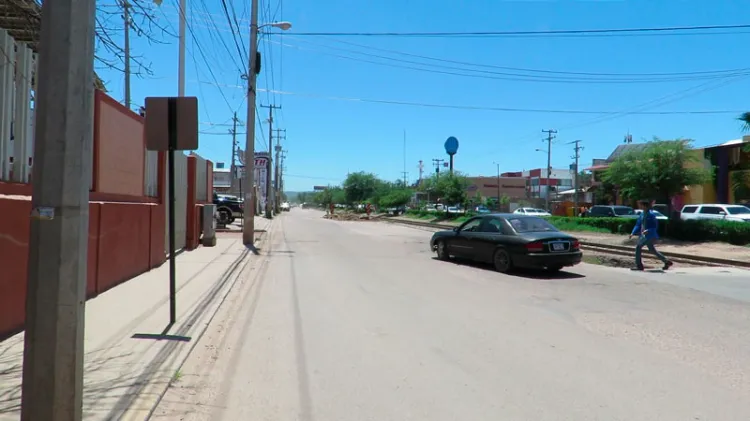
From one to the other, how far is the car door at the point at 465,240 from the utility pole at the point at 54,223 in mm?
11336

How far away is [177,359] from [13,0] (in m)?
3.93

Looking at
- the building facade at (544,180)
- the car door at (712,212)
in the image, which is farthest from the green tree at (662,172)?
the building facade at (544,180)

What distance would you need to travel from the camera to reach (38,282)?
338cm

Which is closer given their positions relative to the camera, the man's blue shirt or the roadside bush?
the man's blue shirt

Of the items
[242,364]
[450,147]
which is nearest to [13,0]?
[242,364]

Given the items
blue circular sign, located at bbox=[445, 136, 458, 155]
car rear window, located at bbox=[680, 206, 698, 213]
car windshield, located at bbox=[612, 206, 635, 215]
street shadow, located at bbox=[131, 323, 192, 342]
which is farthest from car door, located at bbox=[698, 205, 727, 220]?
blue circular sign, located at bbox=[445, 136, 458, 155]

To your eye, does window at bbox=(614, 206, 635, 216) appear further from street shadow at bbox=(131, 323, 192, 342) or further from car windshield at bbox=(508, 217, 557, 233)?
street shadow at bbox=(131, 323, 192, 342)

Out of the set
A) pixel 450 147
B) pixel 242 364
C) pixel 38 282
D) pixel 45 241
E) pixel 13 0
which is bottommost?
pixel 242 364

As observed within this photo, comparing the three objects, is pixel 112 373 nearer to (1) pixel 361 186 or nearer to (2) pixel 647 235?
(2) pixel 647 235

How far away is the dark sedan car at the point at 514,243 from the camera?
11984 mm

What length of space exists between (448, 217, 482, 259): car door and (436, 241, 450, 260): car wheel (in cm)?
26

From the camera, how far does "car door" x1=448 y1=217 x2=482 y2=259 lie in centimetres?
1407

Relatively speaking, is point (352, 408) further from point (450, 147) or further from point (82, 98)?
point (450, 147)

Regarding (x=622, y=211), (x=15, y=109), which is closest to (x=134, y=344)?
(x=15, y=109)
